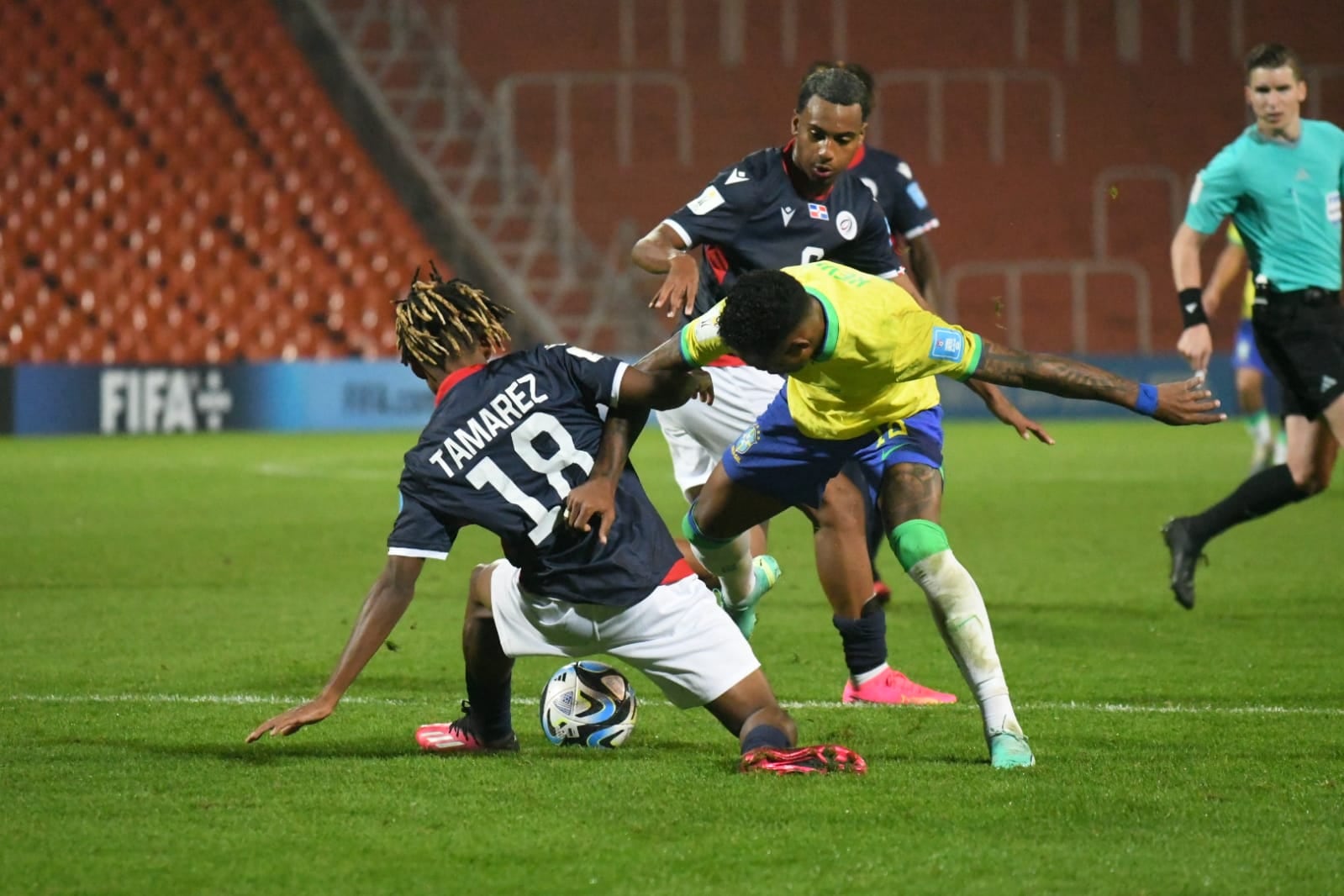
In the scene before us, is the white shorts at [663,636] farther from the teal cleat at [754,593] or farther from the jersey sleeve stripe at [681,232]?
the jersey sleeve stripe at [681,232]

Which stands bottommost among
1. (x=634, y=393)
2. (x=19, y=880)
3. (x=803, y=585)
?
(x=803, y=585)

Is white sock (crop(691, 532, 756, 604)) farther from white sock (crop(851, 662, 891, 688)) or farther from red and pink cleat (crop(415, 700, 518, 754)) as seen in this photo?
red and pink cleat (crop(415, 700, 518, 754))

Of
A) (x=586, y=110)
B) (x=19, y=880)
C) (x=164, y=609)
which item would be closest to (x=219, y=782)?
(x=19, y=880)

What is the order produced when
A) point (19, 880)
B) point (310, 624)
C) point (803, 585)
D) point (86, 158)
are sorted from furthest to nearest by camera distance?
point (86, 158), point (803, 585), point (310, 624), point (19, 880)

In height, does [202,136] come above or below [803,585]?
above

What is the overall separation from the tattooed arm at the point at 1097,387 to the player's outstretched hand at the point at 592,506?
37.5 inches

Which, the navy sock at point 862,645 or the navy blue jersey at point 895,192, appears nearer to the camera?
the navy sock at point 862,645

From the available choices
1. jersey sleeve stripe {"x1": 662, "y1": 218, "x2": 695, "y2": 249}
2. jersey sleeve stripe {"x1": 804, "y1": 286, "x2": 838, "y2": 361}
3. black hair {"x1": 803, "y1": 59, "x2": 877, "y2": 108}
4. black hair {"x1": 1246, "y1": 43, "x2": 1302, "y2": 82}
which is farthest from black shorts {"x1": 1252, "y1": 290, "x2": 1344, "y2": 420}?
jersey sleeve stripe {"x1": 804, "y1": 286, "x2": 838, "y2": 361}

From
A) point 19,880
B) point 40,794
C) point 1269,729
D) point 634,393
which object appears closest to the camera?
point 19,880

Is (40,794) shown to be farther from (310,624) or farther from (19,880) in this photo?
(310,624)

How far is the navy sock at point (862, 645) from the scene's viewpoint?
5.75 meters

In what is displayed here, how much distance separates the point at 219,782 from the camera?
14.6 feet

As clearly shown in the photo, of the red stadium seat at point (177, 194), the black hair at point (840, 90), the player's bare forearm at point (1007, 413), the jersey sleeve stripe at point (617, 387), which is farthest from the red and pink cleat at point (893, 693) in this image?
the red stadium seat at point (177, 194)

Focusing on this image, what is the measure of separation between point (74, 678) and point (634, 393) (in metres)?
2.50
